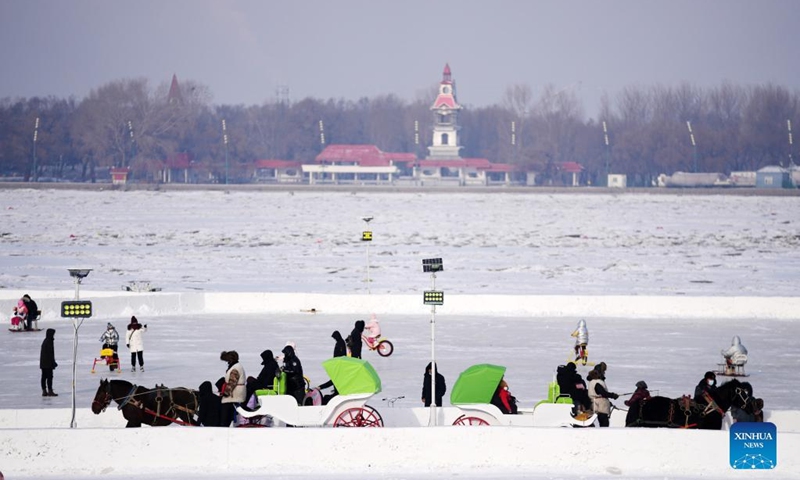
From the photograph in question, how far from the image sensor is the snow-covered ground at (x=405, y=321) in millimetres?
13008

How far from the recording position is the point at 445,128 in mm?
164375

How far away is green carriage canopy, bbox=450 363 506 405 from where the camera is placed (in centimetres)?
1394

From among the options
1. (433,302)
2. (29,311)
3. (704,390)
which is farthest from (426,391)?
(29,311)

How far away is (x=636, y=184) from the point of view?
148875 mm

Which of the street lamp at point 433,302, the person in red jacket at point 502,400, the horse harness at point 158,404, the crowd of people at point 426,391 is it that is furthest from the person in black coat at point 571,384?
the horse harness at point 158,404

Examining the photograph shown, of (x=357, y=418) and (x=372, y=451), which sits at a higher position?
(x=357, y=418)

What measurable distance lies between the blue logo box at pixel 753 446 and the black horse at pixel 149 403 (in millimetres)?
6084

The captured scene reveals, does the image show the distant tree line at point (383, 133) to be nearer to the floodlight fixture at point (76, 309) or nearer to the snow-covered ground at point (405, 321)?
the snow-covered ground at point (405, 321)

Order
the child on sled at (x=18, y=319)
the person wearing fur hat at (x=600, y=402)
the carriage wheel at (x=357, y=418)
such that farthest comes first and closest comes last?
the child on sled at (x=18, y=319) < the person wearing fur hat at (x=600, y=402) < the carriage wheel at (x=357, y=418)

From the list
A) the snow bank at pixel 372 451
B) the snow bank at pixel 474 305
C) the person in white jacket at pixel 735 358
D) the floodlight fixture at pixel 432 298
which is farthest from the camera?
the snow bank at pixel 474 305

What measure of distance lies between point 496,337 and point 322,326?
4009 mm

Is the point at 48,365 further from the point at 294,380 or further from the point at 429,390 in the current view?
the point at 429,390

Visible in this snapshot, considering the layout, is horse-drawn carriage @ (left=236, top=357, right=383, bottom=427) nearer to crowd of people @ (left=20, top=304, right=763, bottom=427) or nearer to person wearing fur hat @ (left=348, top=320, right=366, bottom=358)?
crowd of people @ (left=20, top=304, right=763, bottom=427)

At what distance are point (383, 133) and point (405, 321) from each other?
156 m
